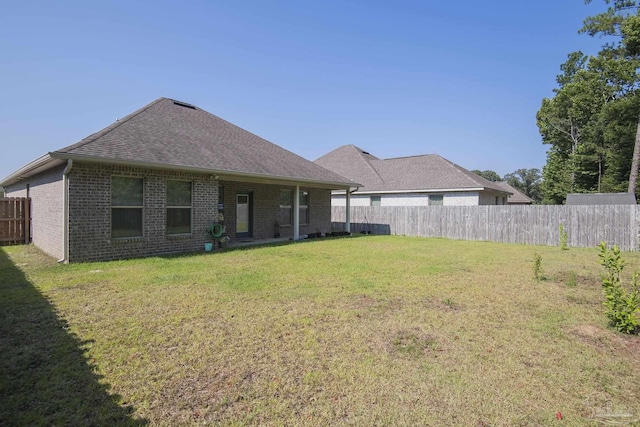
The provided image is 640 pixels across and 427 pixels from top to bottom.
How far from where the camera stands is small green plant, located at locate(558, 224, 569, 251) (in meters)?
14.1

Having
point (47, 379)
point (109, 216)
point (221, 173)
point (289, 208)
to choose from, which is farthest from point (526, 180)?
point (47, 379)

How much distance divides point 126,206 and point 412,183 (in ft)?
58.4

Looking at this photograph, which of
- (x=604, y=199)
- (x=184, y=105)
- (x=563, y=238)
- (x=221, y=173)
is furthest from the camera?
(x=604, y=199)

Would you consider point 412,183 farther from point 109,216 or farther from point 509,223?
point 109,216

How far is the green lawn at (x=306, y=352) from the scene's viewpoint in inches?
109

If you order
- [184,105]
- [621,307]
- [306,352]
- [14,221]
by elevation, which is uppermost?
[184,105]

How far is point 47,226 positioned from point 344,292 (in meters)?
10.3

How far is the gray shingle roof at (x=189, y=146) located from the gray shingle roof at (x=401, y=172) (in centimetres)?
760

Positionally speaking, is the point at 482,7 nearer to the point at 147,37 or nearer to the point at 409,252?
the point at 409,252

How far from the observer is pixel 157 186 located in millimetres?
10492

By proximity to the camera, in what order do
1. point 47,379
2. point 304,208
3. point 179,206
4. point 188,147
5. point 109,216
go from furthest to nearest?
point 304,208, point 188,147, point 179,206, point 109,216, point 47,379

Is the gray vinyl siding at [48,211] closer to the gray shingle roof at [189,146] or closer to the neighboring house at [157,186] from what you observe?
the neighboring house at [157,186]

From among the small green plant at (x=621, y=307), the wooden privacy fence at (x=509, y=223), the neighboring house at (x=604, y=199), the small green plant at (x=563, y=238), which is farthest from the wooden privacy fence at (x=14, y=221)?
the neighboring house at (x=604, y=199)

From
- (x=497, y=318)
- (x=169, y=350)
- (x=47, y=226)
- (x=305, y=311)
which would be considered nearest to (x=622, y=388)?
(x=497, y=318)
